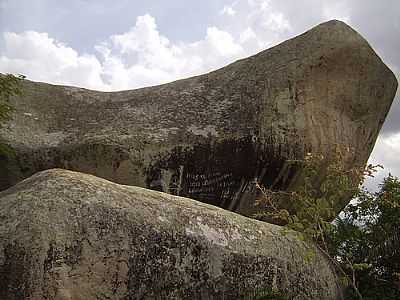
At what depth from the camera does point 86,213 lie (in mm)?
6293

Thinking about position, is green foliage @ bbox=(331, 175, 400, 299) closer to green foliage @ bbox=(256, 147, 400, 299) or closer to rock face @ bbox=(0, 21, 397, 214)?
green foliage @ bbox=(256, 147, 400, 299)

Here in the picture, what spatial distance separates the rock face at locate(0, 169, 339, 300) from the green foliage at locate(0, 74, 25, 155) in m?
3.84

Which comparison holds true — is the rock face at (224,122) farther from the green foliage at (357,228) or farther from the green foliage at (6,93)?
the green foliage at (357,228)

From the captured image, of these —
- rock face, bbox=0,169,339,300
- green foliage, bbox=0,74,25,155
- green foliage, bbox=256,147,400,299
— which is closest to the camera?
rock face, bbox=0,169,339,300

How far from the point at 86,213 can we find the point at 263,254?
2.41 meters

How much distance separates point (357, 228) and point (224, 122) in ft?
10.2

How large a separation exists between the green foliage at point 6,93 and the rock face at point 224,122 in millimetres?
175

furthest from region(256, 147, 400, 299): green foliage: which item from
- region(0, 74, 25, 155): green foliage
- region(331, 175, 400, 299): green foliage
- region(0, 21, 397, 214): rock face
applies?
region(0, 74, 25, 155): green foliage

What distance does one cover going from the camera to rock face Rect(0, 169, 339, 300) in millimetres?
5891

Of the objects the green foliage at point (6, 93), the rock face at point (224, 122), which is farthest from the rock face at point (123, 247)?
the green foliage at point (6, 93)

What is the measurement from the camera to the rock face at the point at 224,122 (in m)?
10.5

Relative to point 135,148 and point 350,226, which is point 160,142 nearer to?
point 135,148

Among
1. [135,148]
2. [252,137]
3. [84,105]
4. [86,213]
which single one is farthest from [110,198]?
[84,105]

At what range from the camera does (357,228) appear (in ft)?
31.9
